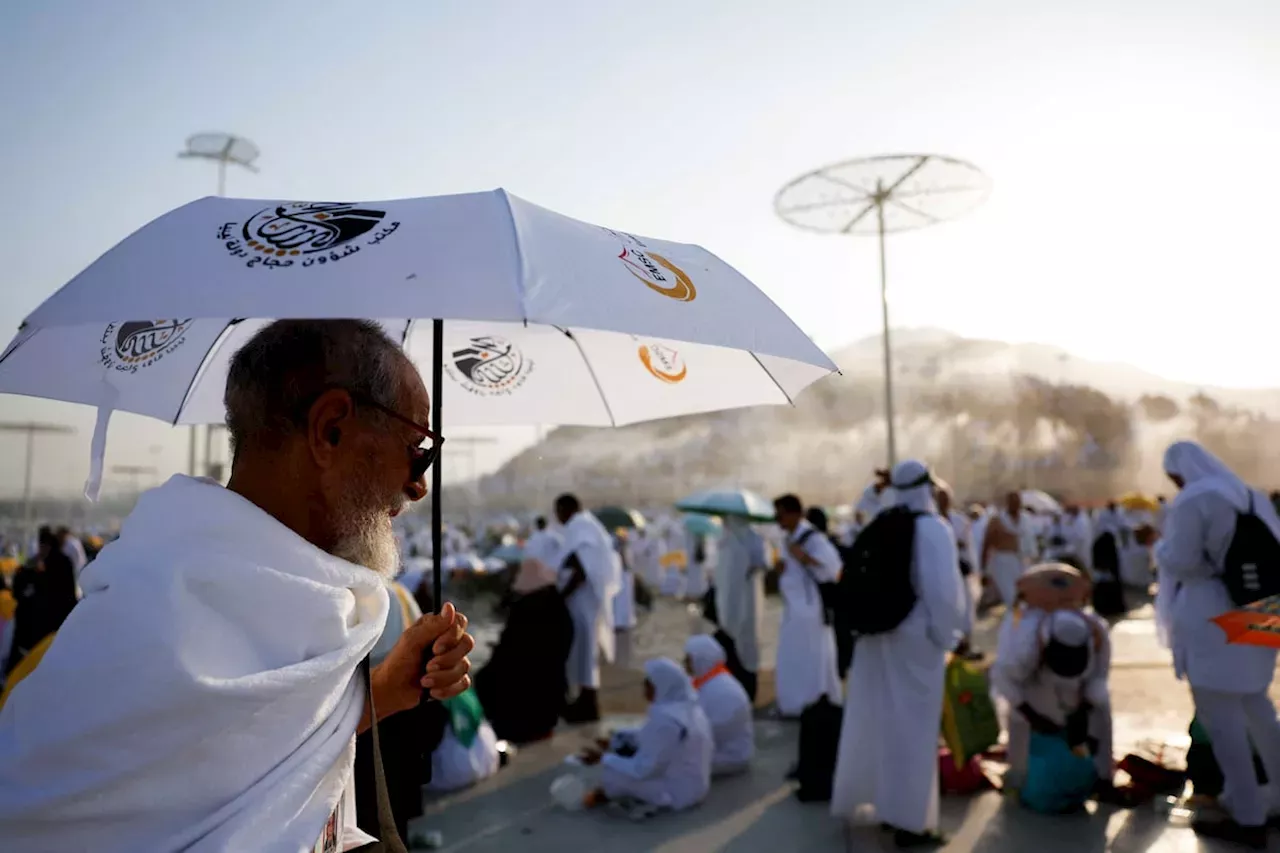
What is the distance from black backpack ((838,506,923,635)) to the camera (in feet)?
13.8

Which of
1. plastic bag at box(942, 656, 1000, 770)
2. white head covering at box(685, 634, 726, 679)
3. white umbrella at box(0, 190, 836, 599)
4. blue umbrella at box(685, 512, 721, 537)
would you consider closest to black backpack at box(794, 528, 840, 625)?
white head covering at box(685, 634, 726, 679)

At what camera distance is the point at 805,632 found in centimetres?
700

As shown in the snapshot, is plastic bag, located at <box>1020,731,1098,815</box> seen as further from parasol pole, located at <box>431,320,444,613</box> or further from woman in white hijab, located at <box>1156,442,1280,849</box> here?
parasol pole, located at <box>431,320,444,613</box>

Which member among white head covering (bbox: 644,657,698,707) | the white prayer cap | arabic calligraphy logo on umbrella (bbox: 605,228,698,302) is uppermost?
arabic calligraphy logo on umbrella (bbox: 605,228,698,302)

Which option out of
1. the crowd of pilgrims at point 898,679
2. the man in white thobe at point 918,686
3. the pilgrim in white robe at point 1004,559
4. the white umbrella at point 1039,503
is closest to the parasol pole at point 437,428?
the crowd of pilgrims at point 898,679

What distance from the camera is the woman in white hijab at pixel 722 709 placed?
18.3ft

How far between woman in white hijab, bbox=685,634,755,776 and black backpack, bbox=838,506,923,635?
156 centimetres

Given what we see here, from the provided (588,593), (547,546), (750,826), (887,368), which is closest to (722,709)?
(750,826)

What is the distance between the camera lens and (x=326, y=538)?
1.34m

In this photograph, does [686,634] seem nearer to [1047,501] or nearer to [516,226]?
[516,226]

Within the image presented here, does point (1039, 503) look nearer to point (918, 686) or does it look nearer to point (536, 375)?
point (918, 686)

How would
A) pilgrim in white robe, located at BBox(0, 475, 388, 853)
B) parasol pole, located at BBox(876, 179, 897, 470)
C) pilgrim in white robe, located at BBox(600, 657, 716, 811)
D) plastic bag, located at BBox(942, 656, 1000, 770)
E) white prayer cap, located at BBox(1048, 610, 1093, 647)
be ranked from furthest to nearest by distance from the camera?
parasol pole, located at BBox(876, 179, 897, 470)
plastic bag, located at BBox(942, 656, 1000, 770)
pilgrim in white robe, located at BBox(600, 657, 716, 811)
white prayer cap, located at BBox(1048, 610, 1093, 647)
pilgrim in white robe, located at BBox(0, 475, 388, 853)

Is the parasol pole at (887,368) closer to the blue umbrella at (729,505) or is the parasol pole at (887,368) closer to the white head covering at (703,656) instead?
the blue umbrella at (729,505)

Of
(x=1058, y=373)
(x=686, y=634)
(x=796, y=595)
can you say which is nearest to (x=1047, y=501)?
(x=686, y=634)
